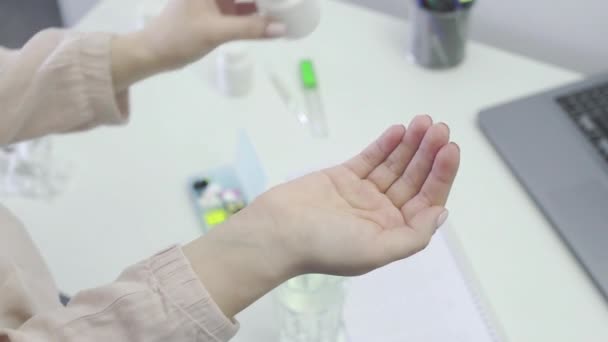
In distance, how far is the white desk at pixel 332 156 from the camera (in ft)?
2.14

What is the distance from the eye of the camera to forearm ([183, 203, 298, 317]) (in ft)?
1.57

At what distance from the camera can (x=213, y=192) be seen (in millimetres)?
711

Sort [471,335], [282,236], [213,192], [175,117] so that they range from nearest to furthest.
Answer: [282,236], [471,335], [213,192], [175,117]

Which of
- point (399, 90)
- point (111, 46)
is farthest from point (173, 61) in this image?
point (399, 90)

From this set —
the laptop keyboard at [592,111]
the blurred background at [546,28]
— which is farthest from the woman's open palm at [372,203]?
the blurred background at [546,28]

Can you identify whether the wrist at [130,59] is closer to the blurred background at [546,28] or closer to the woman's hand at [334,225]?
the woman's hand at [334,225]

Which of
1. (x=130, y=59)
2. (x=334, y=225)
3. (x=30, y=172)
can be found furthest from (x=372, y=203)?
(x=30, y=172)

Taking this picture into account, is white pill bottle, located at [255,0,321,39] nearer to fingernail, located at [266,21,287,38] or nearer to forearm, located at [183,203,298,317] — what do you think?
fingernail, located at [266,21,287,38]

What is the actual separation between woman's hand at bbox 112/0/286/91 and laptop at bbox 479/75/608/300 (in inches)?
12.8

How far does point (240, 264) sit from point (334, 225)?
3.0 inches

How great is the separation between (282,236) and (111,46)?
0.91 ft

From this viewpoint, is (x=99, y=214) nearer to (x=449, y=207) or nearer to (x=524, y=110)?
(x=449, y=207)

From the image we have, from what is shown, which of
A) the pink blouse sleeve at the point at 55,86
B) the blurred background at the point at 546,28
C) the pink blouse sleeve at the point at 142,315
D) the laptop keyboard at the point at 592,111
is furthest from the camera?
the blurred background at the point at 546,28

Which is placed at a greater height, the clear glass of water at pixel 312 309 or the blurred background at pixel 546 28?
the blurred background at pixel 546 28
